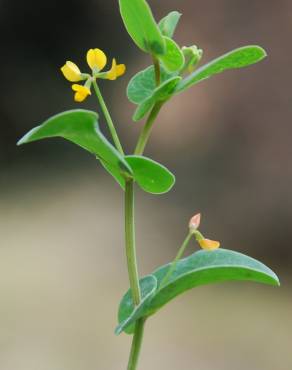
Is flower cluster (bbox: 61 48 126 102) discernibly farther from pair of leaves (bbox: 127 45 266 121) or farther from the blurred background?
the blurred background

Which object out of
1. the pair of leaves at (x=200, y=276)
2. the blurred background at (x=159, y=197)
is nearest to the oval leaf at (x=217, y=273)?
the pair of leaves at (x=200, y=276)

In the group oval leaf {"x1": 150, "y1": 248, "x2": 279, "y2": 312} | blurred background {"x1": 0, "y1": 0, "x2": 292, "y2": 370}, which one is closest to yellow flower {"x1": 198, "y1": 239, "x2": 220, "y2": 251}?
oval leaf {"x1": 150, "y1": 248, "x2": 279, "y2": 312}

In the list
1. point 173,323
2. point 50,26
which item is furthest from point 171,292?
point 50,26

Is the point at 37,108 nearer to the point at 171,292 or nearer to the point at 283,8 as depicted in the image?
the point at 283,8

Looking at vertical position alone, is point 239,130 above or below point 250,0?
below

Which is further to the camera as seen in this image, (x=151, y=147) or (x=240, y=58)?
(x=151, y=147)

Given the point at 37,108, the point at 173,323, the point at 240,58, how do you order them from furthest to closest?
the point at 37,108 < the point at 173,323 < the point at 240,58
